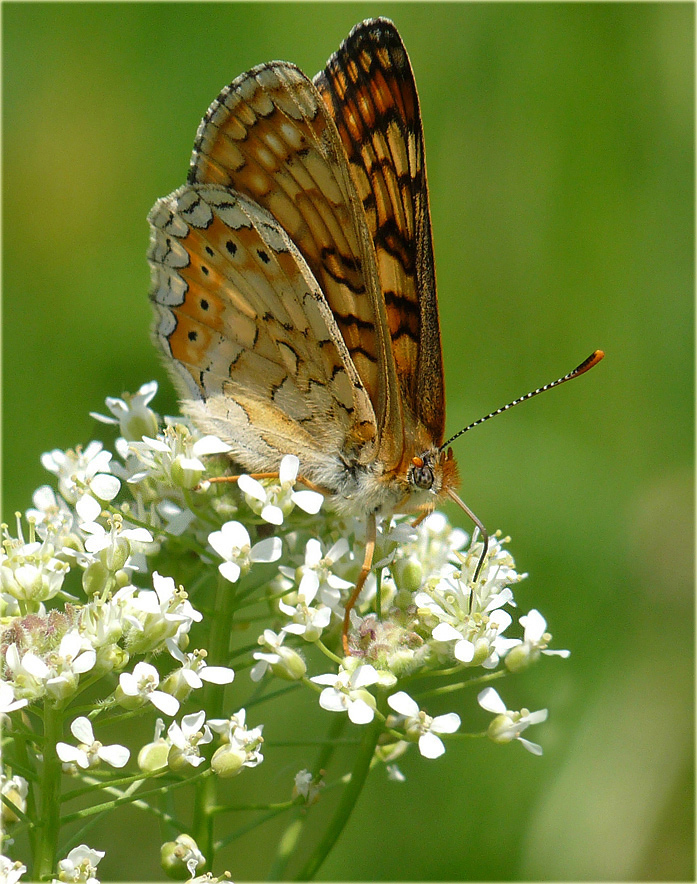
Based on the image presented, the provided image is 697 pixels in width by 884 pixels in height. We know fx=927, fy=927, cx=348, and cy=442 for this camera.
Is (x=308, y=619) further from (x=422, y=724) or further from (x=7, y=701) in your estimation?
(x=7, y=701)

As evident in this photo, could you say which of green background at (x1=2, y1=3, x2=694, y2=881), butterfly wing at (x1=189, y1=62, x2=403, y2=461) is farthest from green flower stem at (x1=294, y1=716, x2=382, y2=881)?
green background at (x1=2, y1=3, x2=694, y2=881)

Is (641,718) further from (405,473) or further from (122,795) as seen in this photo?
(122,795)

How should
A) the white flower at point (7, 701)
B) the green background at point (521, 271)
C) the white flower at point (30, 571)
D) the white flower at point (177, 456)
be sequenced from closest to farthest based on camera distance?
the white flower at point (7, 701)
the white flower at point (30, 571)
the white flower at point (177, 456)
the green background at point (521, 271)

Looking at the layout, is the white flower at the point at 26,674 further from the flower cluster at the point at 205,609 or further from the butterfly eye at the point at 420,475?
the butterfly eye at the point at 420,475

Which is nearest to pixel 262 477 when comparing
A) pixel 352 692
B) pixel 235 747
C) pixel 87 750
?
pixel 352 692

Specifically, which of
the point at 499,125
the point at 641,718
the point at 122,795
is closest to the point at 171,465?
the point at 122,795

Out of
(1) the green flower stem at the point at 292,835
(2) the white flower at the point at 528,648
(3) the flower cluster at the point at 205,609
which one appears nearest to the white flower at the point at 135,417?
(3) the flower cluster at the point at 205,609
